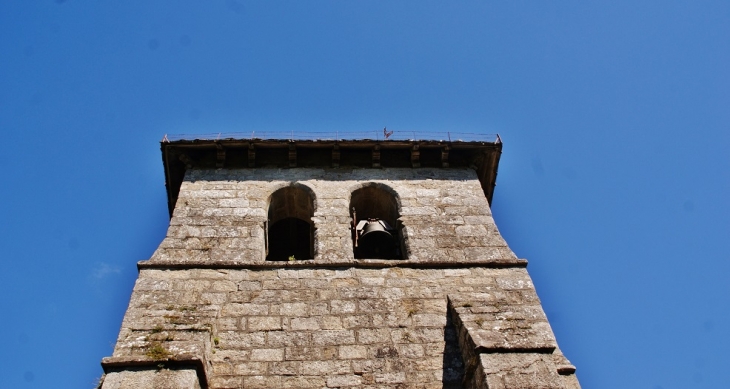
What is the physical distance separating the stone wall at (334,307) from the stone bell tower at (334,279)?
2 cm

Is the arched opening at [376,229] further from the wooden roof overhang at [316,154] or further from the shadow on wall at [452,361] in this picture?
the shadow on wall at [452,361]

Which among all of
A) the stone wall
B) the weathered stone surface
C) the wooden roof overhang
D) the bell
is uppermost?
the wooden roof overhang

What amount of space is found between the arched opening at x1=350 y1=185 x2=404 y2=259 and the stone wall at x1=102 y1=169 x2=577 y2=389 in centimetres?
28

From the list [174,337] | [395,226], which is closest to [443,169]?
[395,226]

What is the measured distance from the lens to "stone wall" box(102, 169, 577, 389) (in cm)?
840

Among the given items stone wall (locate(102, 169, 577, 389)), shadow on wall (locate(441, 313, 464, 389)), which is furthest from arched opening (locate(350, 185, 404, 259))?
shadow on wall (locate(441, 313, 464, 389))

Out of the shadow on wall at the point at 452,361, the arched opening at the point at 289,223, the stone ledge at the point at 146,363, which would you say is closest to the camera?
the stone ledge at the point at 146,363

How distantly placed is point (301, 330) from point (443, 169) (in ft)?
17.0

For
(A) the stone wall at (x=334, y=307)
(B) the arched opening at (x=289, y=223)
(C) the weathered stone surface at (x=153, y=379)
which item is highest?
(B) the arched opening at (x=289, y=223)

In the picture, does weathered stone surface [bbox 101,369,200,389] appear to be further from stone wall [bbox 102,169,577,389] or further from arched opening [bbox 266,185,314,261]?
arched opening [bbox 266,185,314,261]

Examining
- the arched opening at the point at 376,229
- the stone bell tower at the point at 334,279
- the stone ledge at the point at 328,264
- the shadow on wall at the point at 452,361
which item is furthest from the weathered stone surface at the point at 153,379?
the arched opening at the point at 376,229

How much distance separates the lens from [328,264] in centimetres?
1040

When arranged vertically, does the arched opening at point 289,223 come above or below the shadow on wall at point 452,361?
above

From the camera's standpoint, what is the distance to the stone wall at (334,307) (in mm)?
8398
